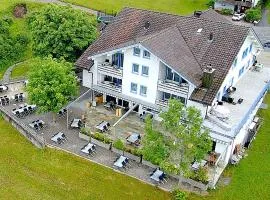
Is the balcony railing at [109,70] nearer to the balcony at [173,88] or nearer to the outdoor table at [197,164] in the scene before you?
the balcony at [173,88]

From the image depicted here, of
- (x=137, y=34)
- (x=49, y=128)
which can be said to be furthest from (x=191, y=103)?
(x=49, y=128)

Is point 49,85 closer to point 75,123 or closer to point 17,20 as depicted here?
point 75,123

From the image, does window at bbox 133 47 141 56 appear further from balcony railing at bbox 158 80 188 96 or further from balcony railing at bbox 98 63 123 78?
balcony railing at bbox 158 80 188 96

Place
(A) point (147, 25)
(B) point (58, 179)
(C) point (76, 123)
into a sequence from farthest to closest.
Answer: (A) point (147, 25), (C) point (76, 123), (B) point (58, 179)

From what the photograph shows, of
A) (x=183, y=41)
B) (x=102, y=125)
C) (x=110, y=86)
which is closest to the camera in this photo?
(x=102, y=125)

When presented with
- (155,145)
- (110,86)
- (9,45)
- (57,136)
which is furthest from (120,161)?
(9,45)

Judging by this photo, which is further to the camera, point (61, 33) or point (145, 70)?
point (61, 33)

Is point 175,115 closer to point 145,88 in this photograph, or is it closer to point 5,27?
point 145,88
